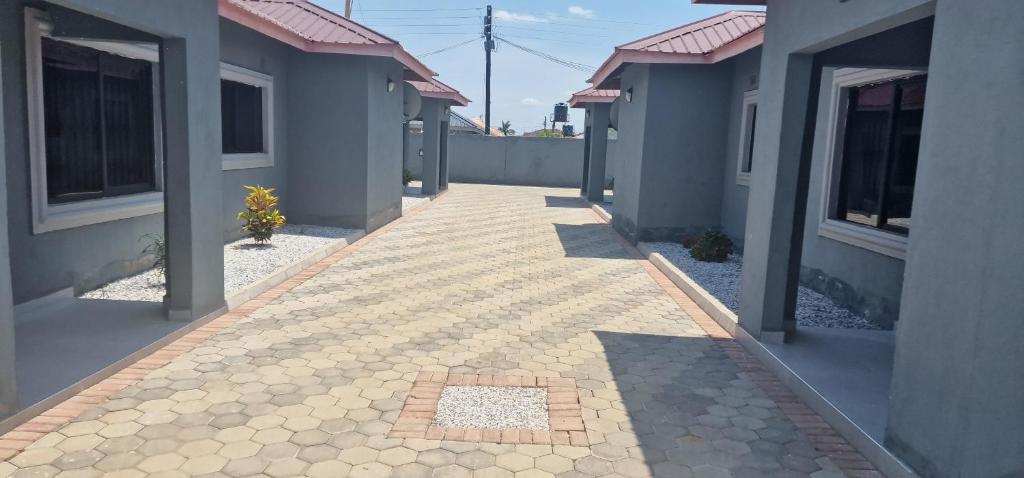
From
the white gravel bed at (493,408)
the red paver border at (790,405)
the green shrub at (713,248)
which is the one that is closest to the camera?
the red paver border at (790,405)

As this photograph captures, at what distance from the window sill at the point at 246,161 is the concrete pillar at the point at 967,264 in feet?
29.4

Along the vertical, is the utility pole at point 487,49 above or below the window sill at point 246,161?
above

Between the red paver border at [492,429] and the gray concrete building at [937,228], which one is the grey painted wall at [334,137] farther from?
the gray concrete building at [937,228]

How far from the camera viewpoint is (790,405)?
465cm

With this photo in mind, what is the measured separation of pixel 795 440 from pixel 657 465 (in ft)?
3.45

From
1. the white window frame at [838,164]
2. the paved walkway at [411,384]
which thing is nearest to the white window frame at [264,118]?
the paved walkway at [411,384]

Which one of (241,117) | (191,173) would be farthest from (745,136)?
(191,173)

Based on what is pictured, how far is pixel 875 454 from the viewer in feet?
12.4

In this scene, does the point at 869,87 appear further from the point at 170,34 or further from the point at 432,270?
the point at 170,34

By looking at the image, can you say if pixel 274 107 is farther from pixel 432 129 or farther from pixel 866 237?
pixel 432 129

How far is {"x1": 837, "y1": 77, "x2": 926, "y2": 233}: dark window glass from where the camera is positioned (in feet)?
22.2

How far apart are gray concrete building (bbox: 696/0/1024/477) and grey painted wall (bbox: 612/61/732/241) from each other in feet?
18.6

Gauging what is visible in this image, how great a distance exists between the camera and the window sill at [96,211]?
6.16 metres

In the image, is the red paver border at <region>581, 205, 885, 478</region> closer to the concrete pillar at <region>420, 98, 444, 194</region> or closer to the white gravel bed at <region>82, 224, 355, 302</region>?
the white gravel bed at <region>82, 224, 355, 302</region>
